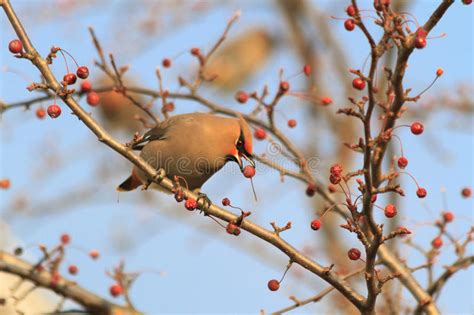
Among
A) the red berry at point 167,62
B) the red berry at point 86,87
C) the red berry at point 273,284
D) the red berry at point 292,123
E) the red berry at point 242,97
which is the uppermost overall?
the red berry at point 167,62

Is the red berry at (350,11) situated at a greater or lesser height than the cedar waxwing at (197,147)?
lesser

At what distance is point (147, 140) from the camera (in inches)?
175

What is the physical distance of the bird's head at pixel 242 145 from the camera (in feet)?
13.5

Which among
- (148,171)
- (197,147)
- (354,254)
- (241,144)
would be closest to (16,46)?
(148,171)

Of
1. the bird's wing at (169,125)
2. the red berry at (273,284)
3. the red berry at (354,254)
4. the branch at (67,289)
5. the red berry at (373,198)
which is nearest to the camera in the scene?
the red berry at (373,198)

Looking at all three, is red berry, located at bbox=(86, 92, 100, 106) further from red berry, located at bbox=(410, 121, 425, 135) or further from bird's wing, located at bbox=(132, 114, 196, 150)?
red berry, located at bbox=(410, 121, 425, 135)

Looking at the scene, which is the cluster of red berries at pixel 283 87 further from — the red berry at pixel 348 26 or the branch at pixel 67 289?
the branch at pixel 67 289

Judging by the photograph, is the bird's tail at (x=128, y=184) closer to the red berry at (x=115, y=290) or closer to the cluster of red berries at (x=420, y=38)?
the red berry at (x=115, y=290)

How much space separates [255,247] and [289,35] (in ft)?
11.0

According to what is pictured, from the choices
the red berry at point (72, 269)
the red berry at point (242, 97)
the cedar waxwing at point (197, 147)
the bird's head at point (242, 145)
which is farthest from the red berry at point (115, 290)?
the red berry at point (242, 97)

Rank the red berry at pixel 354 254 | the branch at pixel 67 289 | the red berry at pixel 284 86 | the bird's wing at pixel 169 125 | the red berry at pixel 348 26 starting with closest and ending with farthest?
the red berry at pixel 354 254, the red berry at pixel 348 26, the branch at pixel 67 289, the red berry at pixel 284 86, the bird's wing at pixel 169 125

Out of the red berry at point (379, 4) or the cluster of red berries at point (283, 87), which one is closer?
the red berry at point (379, 4)

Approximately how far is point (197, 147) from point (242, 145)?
27cm

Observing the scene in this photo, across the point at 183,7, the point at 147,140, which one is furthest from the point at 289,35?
the point at 147,140
